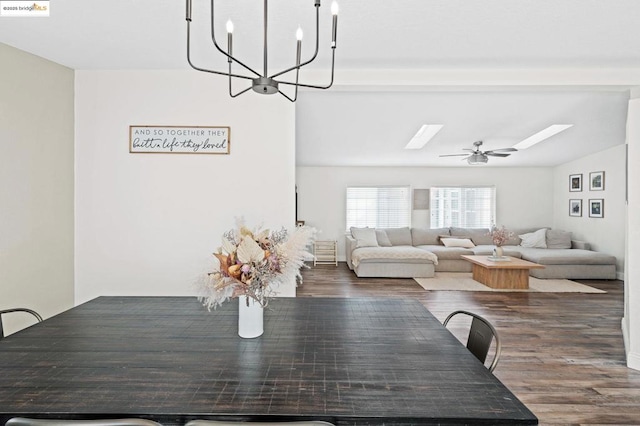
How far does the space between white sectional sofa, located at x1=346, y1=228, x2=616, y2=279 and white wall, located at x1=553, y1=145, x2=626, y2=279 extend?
229 millimetres

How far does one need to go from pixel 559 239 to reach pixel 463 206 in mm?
1971

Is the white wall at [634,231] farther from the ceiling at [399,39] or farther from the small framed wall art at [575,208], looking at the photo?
the small framed wall art at [575,208]

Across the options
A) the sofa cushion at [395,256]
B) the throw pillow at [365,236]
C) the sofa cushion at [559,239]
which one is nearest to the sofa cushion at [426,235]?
the throw pillow at [365,236]

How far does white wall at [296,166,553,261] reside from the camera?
8.20 m

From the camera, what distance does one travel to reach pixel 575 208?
24.2 feet

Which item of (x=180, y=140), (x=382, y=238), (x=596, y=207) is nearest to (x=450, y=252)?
(x=382, y=238)

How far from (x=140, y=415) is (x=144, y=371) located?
0.83ft

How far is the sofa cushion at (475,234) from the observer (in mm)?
7797

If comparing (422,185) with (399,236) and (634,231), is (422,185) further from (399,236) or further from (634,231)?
(634,231)

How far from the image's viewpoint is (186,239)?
3010 millimetres

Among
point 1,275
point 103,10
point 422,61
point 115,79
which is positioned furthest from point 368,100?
point 1,275

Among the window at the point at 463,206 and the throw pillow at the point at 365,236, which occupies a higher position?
the window at the point at 463,206

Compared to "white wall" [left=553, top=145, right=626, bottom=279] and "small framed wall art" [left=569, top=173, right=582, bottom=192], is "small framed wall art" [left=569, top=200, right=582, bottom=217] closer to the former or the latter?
"white wall" [left=553, top=145, right=626, bottom=279]

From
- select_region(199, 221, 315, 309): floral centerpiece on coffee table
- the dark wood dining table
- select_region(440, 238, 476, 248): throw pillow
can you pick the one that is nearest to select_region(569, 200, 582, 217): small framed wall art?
select_region(440, 238, 476, 248): throw pillow
